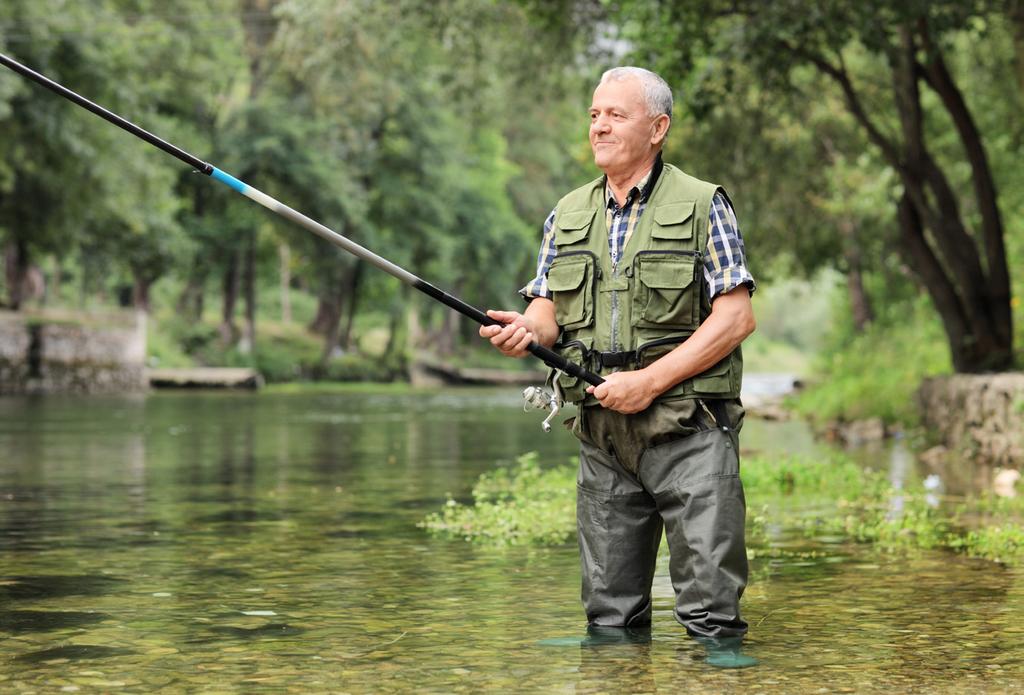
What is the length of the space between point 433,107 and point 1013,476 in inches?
1913

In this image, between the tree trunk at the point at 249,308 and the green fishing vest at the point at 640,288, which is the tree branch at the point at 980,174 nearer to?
the green fishing vest at the point at 640,288

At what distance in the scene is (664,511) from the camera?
592 cm

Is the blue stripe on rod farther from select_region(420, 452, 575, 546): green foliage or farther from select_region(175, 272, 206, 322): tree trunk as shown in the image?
select_region(175, 272, 206, 322): tree trunk

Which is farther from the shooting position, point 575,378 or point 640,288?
point 575,378

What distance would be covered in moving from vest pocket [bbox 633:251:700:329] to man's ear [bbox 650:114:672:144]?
0.42 m

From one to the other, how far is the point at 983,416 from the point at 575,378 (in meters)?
12.0

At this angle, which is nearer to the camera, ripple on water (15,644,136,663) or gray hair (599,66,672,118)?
ripple on water (15,644,136,663)

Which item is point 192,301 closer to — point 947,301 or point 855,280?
point 855,280

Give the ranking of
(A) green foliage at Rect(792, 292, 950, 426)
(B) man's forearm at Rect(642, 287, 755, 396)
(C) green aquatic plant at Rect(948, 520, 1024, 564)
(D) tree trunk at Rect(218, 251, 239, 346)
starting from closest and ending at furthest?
(B) man's forearm at Rect(642, 287, 755, 396)
(C) green aquatic plant at Rect(948, 520, 1024, 564)
(A) green foliage at Rect(792, 292, 950, 426)
(D) tree trunk at Rect(218, 251, 239, 346)

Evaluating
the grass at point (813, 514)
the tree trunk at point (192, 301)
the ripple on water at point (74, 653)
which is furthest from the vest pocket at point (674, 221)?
the tree trunk at point (192, 301)

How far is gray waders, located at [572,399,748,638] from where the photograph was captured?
5.75 m

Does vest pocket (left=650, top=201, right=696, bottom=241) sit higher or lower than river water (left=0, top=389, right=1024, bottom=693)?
higher

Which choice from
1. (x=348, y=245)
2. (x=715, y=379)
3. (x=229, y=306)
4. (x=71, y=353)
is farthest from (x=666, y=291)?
(x=229, y=306)

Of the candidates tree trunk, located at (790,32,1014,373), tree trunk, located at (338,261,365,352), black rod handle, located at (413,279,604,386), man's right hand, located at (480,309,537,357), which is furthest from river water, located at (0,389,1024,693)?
tree trunk, located at (338,261,365,352)
